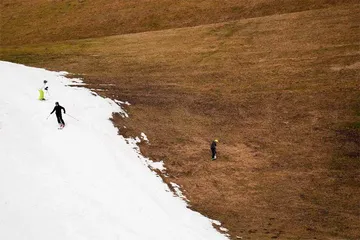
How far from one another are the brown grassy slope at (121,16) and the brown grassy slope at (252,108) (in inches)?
112

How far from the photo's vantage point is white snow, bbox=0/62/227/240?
17.5m

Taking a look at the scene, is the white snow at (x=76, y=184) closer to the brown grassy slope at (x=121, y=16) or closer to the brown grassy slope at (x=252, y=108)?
the brown grassy slope at (x=252, y=108)

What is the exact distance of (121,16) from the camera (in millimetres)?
65250

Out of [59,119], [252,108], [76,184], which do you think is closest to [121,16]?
[252,108]

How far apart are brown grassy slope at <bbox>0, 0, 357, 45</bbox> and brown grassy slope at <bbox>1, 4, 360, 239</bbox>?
2.85 m

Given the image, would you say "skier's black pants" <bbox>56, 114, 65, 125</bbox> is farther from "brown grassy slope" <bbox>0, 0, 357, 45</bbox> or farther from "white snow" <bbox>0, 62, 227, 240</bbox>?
"brown grassy slope" <bbox>0, 0, 357, 45</bbox>

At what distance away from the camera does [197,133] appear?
33531mm

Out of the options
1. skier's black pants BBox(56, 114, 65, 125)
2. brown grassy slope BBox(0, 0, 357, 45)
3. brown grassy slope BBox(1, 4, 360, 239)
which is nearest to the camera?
brown grassy slope BBox(1, 4, 360, 239)

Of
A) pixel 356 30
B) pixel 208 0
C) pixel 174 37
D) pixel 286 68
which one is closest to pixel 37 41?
pixel 174 37

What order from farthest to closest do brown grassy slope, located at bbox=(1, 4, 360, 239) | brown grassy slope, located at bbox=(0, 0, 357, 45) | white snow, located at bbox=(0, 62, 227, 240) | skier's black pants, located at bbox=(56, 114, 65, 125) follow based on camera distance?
brown grassy slope, located at bbox=(0, 0, 357, 45)
skier's black pants, located at bbox=(56, 114, 65, 125)
brown grassy slope, located at bbox=(1, 4, 360, 239)
white snow, located at bbox=(0, 62, 227, 240)

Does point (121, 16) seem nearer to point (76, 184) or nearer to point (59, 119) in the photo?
point (59, 119)

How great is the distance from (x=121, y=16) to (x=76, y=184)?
48.1 metres

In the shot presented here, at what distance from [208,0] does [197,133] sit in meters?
36.4

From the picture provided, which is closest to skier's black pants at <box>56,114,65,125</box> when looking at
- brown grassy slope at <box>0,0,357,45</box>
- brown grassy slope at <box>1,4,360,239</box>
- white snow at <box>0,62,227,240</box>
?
white snow at <box>0,62,227,240</box>
